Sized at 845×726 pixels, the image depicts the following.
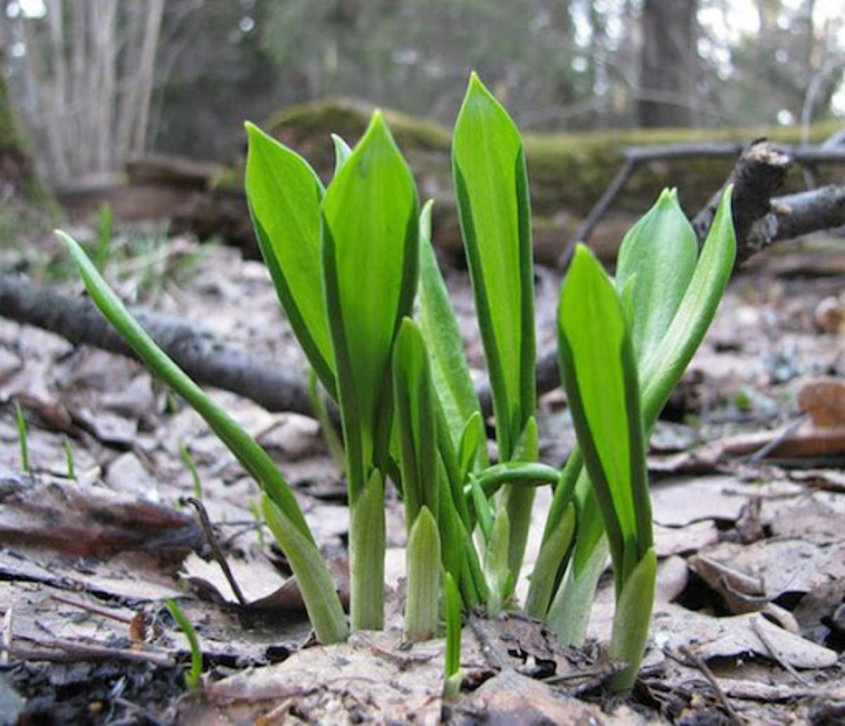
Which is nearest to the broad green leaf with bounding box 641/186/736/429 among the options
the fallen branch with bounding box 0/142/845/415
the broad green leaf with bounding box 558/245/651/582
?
the broad green leaf with bounding box 558/245/651/582

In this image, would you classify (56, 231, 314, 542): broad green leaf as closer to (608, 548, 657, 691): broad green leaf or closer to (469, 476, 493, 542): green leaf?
(469, 476, 493, 542): green leaf

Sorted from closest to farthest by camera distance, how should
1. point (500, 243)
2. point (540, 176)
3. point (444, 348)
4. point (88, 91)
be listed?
point (500, 243), point (444, 348), point (540, 176), point (88, 91)

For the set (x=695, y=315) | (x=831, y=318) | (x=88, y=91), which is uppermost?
(x=88, y=91)

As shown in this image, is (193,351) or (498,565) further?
(193,351)

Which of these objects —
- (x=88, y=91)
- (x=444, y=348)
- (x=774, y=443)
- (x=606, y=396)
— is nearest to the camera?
(x=606, y=396)

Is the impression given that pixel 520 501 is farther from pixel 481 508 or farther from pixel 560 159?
pixel 560 159

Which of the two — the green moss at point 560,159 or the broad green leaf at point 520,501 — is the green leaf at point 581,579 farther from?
the green moss at point 560,159

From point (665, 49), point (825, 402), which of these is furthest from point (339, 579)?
point (665, 49)
